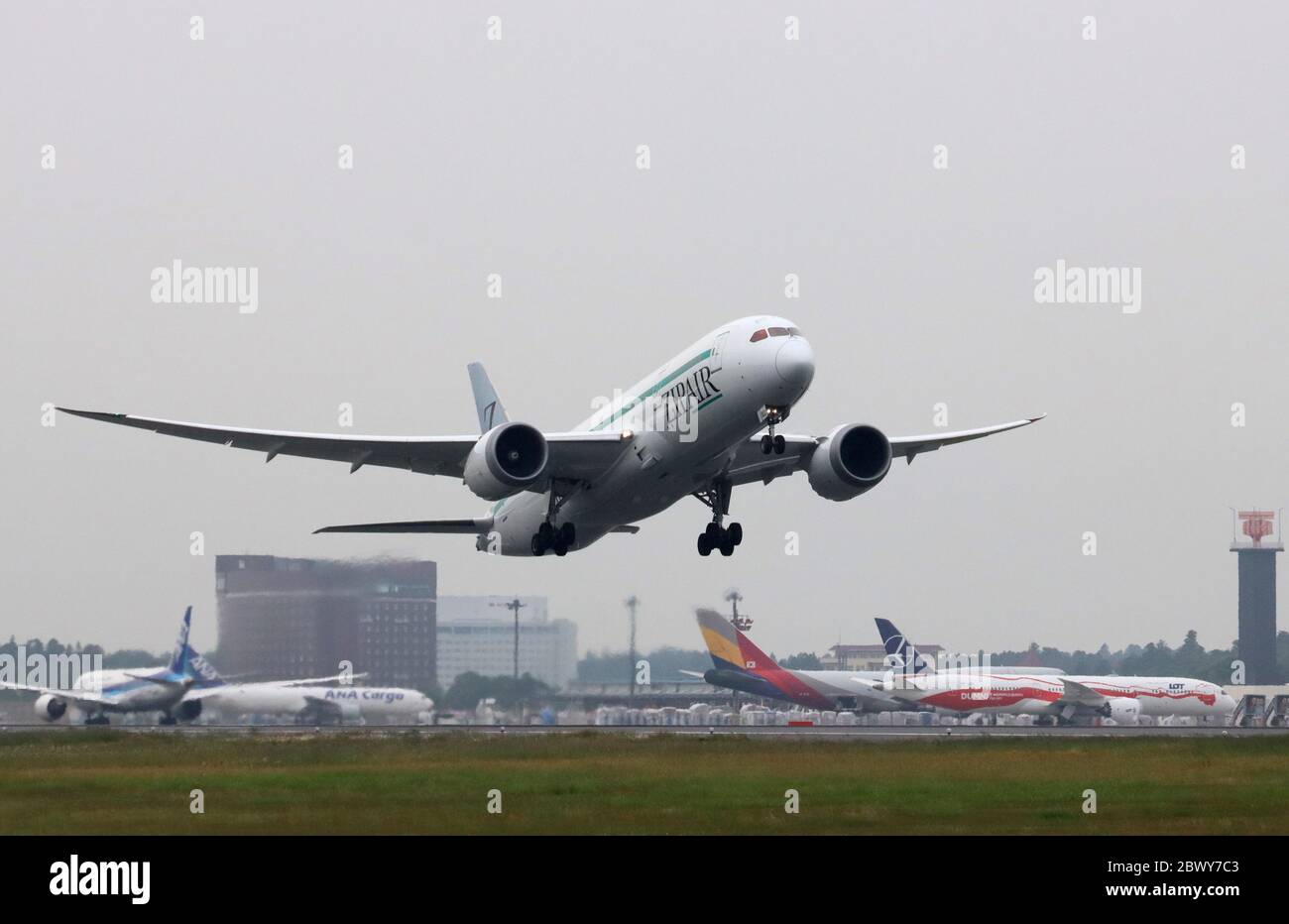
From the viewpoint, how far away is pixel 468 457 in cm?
3503

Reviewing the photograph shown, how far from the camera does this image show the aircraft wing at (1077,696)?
219ft

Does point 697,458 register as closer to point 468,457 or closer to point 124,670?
point 468,457

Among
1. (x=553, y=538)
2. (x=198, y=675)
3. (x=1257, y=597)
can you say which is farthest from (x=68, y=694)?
(x=1257, y=597)

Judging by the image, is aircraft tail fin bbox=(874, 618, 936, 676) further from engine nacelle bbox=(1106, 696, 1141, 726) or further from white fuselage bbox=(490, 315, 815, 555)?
white fuselage bbox=(490, 315, 815, 555)

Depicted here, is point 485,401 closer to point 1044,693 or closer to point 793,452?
point 793,452

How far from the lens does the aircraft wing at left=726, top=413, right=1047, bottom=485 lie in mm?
36906

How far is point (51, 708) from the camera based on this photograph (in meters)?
59.5

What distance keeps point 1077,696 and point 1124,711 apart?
7.22ft

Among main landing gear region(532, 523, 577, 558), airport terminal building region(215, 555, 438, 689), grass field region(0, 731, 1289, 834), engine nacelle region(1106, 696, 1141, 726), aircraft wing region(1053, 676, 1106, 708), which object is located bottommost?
engine nacelle region(1106, 696, 1141, 726)

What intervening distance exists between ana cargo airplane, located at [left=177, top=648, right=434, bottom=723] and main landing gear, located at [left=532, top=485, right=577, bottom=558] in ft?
66.1

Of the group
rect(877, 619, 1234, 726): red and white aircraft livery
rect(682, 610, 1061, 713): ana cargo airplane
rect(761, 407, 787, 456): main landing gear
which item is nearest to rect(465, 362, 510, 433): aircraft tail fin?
rect(761, 407, 787, 456): main landing gear

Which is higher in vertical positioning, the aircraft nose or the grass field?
the aircraft nose

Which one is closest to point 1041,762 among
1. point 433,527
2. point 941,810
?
point 941,810

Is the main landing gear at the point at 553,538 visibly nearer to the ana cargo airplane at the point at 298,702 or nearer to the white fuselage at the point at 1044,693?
the ana cargo airplane at the point at 298,702
